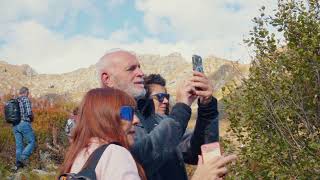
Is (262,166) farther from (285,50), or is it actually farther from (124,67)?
(124,67)

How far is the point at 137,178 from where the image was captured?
219cm

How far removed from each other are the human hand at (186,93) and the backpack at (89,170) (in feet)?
1.98

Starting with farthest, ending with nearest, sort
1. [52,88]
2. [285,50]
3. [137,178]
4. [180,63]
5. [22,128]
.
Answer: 1. [180,63]
2. [52,88]
3. [22,128]
4. [285,50]
5. [137,178]

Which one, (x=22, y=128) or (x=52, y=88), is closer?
(x=22, y=128)

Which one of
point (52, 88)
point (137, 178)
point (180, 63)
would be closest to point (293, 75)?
point (137, 178)

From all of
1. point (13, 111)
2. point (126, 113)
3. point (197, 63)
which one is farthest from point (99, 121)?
point (13, 111)

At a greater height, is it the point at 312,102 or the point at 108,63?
the point at 108,63

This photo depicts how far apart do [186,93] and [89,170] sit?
0.75 meters

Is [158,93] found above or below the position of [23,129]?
above

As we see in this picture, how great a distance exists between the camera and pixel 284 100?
20.8ft

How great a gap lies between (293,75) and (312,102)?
1.22 ft

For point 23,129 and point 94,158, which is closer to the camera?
point 94,158

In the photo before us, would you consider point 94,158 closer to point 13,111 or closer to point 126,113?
point 126,113

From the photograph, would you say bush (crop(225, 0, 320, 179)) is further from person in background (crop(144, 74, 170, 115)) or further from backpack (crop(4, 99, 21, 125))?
backpack (crop(4, 99, 21, 125))
